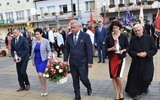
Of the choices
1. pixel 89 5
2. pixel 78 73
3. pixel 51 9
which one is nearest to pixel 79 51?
pixel 78 73

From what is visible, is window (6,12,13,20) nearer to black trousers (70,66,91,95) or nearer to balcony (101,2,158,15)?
balcony (101,2,158,15)

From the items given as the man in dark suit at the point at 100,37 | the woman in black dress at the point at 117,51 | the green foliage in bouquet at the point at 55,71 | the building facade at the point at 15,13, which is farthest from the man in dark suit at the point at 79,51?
the building facade at the point at 15,13

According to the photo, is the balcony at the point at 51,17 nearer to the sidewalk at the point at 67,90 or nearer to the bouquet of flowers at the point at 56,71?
the sidewalk at the point at 67,90

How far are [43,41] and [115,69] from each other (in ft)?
6.72

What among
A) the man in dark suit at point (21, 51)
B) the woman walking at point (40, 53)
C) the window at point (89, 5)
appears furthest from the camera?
the window at point (89, 5)

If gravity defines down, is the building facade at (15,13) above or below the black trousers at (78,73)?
above

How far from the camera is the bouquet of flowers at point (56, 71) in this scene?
229 inches

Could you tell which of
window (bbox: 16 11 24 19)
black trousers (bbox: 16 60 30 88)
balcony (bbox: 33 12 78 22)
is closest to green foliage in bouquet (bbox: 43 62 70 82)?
black trousers (bbox: 16 60 30 88)

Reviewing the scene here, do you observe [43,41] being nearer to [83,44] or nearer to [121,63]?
[83,44]

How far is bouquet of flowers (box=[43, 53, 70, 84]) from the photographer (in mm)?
5827

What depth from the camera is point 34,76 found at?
28.5ft

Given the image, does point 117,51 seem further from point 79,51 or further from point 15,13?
point 15,13

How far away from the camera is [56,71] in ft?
19.2

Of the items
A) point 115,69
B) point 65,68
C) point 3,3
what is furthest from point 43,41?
point 3,3
